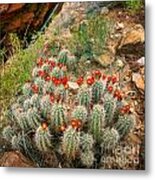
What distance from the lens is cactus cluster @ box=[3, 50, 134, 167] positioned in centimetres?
191

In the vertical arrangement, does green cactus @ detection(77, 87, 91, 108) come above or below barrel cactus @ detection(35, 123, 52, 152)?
above

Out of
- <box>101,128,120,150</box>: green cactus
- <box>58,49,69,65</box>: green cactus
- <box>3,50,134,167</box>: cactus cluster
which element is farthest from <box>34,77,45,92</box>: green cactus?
<box>101,128,120,150</box>: green cactus

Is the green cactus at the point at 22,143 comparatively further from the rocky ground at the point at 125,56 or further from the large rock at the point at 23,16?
the large rock at the point at 23,16

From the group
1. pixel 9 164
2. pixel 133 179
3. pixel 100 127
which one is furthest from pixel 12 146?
pixel 133 179

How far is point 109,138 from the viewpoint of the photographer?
6.23ft

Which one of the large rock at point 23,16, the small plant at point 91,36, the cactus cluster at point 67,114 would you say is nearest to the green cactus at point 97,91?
the cactus cluster at point 67,114

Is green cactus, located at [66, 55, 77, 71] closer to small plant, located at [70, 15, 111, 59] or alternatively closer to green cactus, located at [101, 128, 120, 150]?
small plant, located at [70, 15, 111, 59]

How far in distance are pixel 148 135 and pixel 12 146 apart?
563mm

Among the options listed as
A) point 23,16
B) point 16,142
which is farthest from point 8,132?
point 23,16

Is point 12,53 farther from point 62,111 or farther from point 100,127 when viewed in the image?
point 100,127

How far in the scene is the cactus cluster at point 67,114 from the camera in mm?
1905

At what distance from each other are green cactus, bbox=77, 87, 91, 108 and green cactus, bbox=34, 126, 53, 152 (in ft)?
0.60

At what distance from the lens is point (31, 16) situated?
2.01 metres

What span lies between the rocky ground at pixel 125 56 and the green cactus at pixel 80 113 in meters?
0.15
